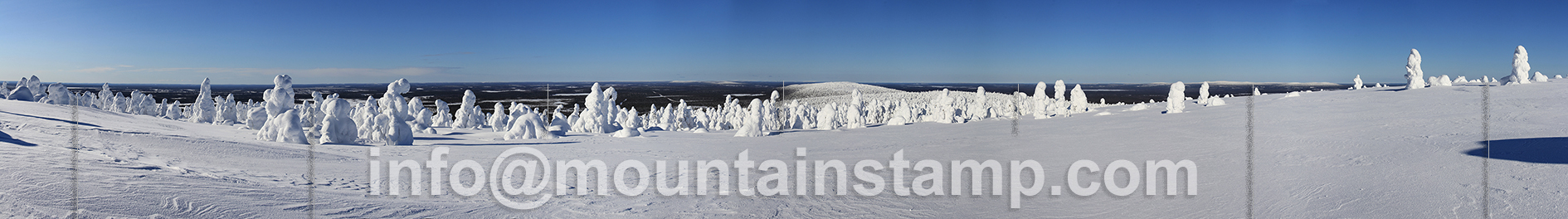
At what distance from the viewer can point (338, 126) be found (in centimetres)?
1662

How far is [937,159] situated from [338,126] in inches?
561

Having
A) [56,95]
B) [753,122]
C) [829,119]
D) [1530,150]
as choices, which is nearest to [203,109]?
[56,95]

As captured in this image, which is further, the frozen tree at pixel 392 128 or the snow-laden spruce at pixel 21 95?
the snow-laden spruce at pixel 21 95

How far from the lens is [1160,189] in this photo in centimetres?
970

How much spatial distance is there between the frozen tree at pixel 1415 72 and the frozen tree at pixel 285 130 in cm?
3945

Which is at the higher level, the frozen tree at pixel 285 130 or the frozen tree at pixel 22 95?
the frozen tree at pixel 22 95

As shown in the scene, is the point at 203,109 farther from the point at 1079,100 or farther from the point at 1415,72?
the point at 1415,72

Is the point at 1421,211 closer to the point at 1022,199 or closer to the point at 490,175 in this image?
the point at 1022,199

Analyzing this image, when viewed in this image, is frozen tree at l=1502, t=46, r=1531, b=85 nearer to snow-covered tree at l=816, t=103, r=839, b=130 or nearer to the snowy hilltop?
the snowy hilltop

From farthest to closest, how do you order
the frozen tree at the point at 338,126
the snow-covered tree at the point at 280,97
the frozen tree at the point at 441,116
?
the frozen tree at the point at 441,116 < the snow-covered tree at the point at 280,97 < the frozen tree at the point at 338,126

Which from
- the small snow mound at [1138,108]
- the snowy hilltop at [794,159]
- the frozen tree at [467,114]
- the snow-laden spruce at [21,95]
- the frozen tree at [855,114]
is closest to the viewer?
the snowy hilltop at [794,159]

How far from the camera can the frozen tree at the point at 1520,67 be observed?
90.5ft

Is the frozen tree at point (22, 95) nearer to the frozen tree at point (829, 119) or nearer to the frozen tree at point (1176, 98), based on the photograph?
the frozen tree at point (829, 119)

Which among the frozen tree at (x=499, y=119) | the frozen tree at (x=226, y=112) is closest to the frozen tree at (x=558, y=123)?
the frozen tree at (x=499, y=119)
